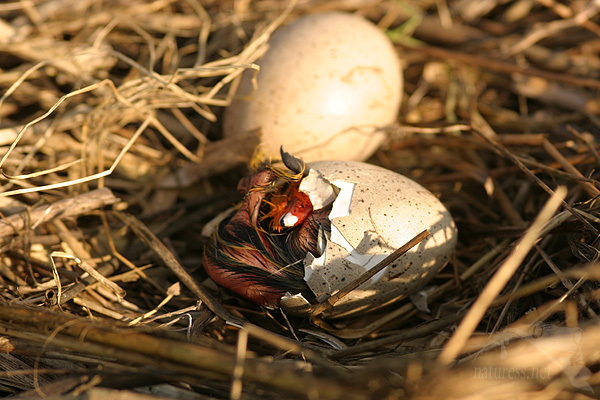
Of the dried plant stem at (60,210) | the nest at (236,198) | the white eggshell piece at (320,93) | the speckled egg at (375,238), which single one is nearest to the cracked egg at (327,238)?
the speckled egg at (375,238)

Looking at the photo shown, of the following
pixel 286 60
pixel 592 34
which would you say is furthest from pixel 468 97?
pixel 286 60

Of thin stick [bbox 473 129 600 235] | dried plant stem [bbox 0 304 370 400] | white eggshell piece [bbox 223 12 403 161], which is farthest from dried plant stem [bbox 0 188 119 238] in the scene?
thin stick [bbox 473 129 600 235]

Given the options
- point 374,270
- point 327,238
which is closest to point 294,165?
point 327,238

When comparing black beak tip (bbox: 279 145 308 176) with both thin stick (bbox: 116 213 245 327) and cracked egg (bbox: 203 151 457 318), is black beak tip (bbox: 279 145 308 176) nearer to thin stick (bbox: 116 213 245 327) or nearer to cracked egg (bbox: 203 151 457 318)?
cracked egg (bbox: 203 151 457 318)

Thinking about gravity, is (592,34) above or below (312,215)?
above

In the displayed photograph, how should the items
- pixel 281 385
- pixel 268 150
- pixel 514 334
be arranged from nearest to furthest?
1. pixel 281 385
2. pixel 514 334
3. pixel 268 150

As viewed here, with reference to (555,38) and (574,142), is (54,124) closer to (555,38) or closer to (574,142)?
(574,142)

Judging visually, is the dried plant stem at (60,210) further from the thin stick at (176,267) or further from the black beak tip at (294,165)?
the black beak tip at (294,165)
